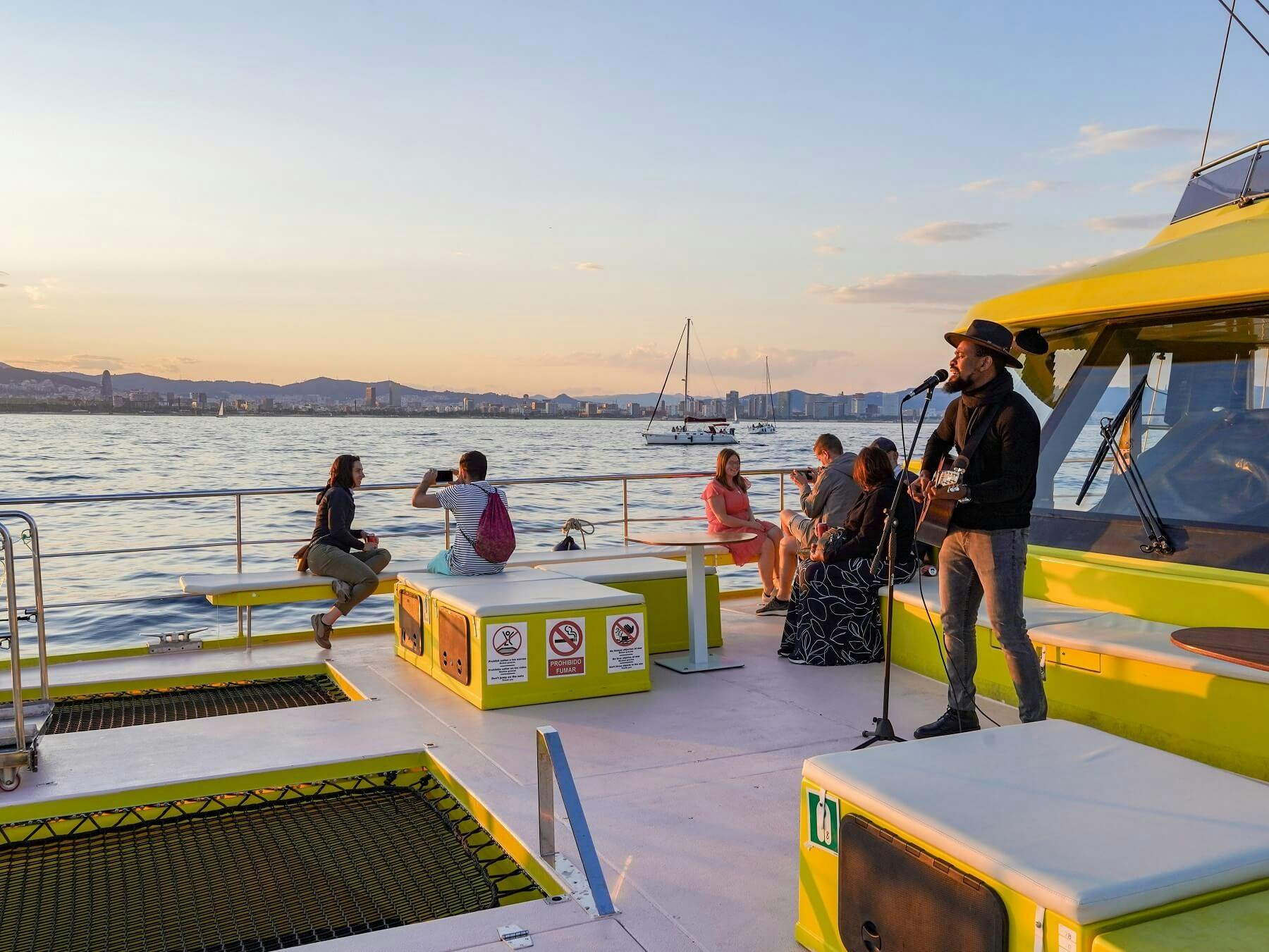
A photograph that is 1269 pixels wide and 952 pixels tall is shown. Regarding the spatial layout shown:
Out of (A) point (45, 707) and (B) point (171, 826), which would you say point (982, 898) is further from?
(A) point (45, 707)

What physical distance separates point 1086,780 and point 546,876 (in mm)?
1628

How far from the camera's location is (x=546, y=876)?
337 cm

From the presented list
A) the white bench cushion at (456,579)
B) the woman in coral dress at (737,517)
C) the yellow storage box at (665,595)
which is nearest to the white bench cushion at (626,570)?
the yellow storage box at (665,595)

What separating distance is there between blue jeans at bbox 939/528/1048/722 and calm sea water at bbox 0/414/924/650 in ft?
14.7

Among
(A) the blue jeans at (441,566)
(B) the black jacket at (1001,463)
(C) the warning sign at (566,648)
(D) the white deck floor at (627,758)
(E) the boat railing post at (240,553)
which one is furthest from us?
(E) the boat railing post at (240,553)

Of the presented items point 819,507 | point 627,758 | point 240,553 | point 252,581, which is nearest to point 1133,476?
point 819,507

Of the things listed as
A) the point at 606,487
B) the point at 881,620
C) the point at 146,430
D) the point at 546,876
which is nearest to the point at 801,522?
the point at 881,620

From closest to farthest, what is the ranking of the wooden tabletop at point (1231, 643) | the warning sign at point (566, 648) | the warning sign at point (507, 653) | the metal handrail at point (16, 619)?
the wooden tabletop at point (1231, 643) → the metal handrail at point (16, 619) → the warning sign at point (507, 653) → the warning sign at point (566, 648)

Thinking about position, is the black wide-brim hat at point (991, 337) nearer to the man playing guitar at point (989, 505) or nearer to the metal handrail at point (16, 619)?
the man playing guitar at point (989, 505)

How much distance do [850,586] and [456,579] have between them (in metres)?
2.39

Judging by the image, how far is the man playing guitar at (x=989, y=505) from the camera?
4.31 metres

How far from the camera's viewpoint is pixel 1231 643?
3018 millimetres

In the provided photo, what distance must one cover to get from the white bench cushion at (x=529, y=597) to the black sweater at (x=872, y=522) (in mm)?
1398

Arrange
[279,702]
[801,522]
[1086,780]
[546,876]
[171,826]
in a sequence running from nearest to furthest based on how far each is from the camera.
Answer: [1086,780] < [546,876] < [171,826] < [279,702] < [801,522]
